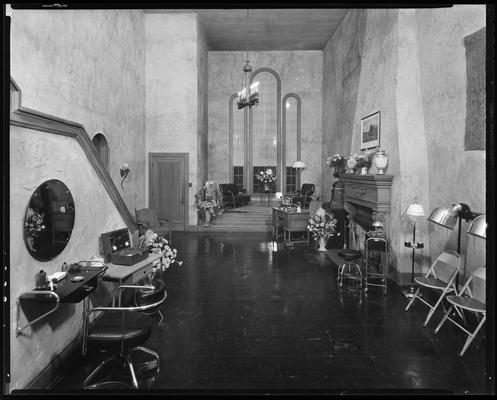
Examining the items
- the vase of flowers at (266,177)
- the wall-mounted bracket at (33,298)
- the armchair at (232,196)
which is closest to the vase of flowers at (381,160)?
the wall-mounted bracket at (33,298)

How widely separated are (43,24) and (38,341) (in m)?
4.25

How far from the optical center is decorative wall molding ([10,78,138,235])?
107 inches

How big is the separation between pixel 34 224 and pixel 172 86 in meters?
9.45

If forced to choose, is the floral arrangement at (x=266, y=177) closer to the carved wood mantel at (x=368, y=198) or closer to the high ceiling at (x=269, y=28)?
the high ceiling at (x=269, y=28)

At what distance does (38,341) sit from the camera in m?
3.03

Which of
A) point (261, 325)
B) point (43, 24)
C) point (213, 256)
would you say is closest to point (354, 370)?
point (261, 325)

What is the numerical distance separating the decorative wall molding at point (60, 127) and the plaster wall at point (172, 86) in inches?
271

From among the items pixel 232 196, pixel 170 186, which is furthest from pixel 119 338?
pixel 232 196

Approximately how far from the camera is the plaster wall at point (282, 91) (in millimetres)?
15188

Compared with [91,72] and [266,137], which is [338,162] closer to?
[266,137]

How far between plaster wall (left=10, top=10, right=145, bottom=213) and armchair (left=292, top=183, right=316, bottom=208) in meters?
5.78

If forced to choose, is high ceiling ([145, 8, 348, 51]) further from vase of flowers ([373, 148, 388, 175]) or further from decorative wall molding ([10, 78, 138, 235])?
decorative wall molding ([10, 78, 138, 235])

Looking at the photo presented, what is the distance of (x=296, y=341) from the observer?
13.3ft

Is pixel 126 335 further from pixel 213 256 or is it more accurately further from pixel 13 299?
pixel 213 256
